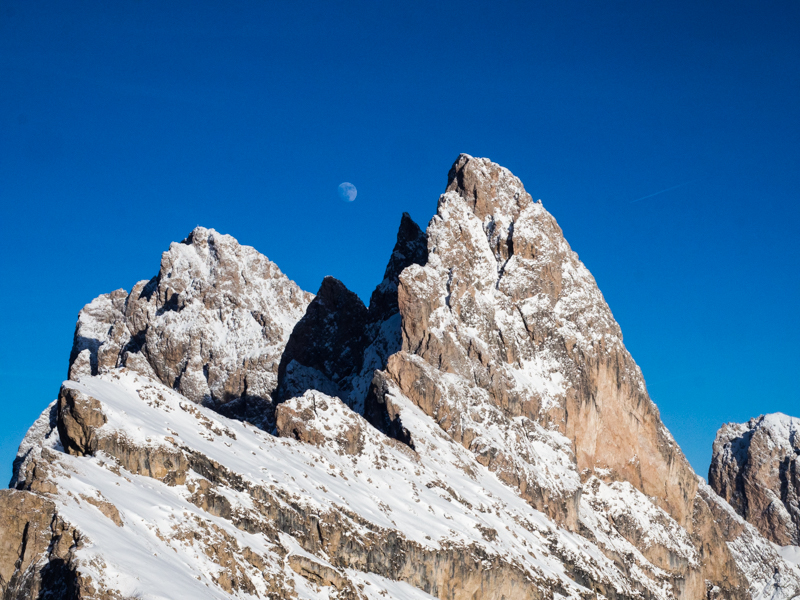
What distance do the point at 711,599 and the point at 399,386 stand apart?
5542 centimetres

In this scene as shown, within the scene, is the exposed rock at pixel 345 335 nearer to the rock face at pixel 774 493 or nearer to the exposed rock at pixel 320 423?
the exposed rock at pixel 320 423

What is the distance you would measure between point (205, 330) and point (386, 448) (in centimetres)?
7759

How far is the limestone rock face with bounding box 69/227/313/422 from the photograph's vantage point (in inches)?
6816

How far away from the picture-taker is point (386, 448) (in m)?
110

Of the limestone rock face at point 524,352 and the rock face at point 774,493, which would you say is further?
the rock face at point 774,493

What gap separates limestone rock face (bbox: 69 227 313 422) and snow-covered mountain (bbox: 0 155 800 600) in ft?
1.45

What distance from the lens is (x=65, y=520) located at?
5303cm

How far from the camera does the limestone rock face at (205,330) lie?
173 metres

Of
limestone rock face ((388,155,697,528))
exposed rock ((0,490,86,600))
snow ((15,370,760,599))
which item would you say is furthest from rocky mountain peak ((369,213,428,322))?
exposed rock ((0,490,86,600))

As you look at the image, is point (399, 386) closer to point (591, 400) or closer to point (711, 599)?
point (591, 400)

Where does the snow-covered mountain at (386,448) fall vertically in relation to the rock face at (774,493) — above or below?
below

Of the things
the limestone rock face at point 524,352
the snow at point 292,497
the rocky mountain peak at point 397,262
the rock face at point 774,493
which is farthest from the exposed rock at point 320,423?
the rock face at point 774,493

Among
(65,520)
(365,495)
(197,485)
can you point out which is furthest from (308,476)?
Result: (65,520)

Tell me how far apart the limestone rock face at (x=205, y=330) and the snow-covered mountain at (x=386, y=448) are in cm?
44
